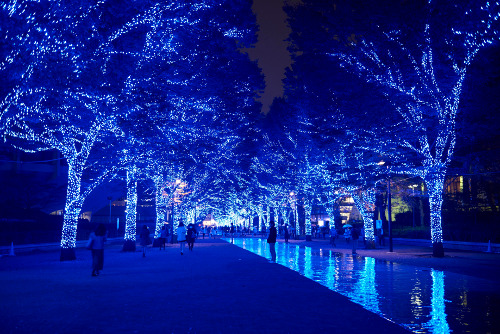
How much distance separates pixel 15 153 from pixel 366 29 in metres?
40.6

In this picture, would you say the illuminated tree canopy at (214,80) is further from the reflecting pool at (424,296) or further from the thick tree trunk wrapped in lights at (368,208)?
the reflecting pool at (424,296)

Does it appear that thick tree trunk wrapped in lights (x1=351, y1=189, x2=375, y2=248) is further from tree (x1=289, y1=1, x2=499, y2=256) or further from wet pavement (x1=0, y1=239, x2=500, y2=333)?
wet pavement (x1=0, y1=239, x2=500, y2=333)

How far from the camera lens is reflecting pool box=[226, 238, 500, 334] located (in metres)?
7.45

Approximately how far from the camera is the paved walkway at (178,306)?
7008 millimetres

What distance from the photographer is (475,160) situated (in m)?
30.8

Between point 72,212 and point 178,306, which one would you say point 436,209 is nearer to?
point 72,212

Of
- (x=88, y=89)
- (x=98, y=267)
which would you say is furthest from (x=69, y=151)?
(x=88, y=89)

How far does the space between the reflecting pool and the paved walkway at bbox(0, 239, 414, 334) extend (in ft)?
1.71

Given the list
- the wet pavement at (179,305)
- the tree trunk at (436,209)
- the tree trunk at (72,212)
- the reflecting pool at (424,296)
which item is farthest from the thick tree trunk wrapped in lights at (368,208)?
the tree trunk at (72,212)

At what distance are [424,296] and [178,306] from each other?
5.34m

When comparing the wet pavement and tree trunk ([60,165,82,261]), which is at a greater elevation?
tree trunk ([60,165,82,261])

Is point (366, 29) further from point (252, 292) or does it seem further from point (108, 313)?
point (108, 313)

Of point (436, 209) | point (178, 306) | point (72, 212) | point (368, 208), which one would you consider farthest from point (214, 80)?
point (178, 306)

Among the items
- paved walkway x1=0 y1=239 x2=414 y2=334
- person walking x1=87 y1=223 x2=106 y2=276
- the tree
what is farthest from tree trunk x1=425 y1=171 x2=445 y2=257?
person walking x1=87 y1=223 x2=106 y2=276
